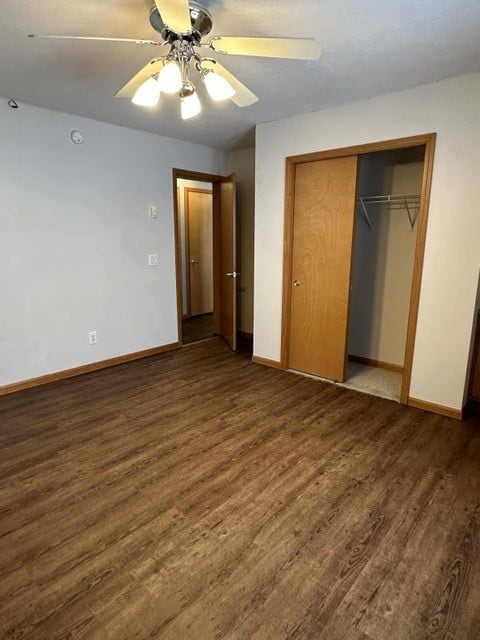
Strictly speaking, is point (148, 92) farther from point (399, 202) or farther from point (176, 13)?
point (399, 202)

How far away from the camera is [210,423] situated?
2.78m

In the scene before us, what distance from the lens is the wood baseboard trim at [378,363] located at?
3826 millimetres

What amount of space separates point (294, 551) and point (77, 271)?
3.05 m

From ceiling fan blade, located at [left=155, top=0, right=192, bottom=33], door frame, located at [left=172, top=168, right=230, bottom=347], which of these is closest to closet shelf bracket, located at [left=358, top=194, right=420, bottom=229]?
door frame, located at [left=172, top=168, right=230, bottom=347]

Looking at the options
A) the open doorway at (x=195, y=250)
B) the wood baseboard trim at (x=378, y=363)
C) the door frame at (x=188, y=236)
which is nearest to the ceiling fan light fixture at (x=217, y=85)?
the wood baseboard trim at (x=378, y=363)

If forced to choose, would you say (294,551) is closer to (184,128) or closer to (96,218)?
(96,218)

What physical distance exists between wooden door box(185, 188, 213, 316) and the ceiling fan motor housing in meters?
4.18

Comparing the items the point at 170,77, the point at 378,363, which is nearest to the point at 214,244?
the point at 378,363

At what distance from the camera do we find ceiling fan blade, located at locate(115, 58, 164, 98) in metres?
1.89

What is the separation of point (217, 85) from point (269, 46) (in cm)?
31

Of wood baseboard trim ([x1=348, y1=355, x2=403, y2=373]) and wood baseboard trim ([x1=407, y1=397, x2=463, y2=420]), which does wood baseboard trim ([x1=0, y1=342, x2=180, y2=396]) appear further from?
wood baseboard trim ([x1=407, y1=397, x2=463, y2=420])

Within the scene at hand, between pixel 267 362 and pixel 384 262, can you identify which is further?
pixel 267 362

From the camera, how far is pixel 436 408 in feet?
9.66

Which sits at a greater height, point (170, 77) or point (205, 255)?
point (170, 77)
